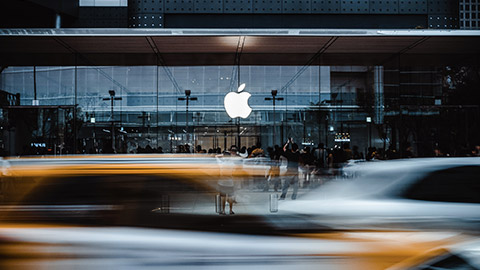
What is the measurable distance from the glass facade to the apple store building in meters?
0.04

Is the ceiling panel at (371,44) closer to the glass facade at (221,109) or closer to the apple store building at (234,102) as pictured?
the apple store building at (234,102)

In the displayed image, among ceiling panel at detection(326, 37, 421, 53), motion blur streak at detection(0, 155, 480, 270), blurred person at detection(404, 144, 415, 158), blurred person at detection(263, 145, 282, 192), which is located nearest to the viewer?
motion blur streak at detection(0, 155, 480, 270)

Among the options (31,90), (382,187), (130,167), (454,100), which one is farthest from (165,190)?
(454,100)

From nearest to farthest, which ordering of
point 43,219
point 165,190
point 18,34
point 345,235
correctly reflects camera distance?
1. point 43,219
2. point 165,190
3. point 345,235
4. point 18,34

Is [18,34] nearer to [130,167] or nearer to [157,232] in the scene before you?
[130,167]

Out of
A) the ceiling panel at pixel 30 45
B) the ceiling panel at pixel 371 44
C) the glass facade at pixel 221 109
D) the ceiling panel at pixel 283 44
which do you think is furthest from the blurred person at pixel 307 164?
the ceiling panel at pixel 30 45

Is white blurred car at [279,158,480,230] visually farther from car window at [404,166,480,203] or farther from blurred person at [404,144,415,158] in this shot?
blurred person at [404,144,415,158]


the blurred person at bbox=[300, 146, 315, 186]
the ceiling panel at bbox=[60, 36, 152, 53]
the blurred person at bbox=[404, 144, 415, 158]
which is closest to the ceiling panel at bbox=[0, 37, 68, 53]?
the ceiling panel at bbox=[60, 36, 152, 53]

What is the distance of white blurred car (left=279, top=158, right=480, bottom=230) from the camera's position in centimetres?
543

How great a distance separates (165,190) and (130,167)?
1.78 feet

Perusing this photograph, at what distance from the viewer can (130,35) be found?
15.1 meters

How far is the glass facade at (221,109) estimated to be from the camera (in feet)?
59.6

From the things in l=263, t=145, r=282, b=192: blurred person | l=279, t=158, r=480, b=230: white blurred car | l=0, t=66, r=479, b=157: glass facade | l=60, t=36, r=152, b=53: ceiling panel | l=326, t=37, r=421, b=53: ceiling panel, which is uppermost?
l=326, t=37, r=421, b=53: ceiling panel

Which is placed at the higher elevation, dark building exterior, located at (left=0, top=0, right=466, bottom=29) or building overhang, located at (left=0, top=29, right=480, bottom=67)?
dark building exterior, located at (left=0, top=0, right=466, bottom=29)
